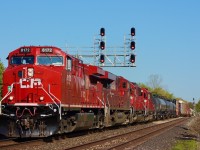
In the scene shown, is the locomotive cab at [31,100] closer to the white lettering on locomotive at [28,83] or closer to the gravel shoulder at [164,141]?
the white lettering on locomotive at [28,83]

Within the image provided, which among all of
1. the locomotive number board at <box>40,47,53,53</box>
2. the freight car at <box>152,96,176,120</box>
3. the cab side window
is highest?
the locomotive number board at <box>40,47,53,53</box>

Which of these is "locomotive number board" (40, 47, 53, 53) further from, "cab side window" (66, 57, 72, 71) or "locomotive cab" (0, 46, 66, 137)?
"cab side window" (66, 57, 72, 71)

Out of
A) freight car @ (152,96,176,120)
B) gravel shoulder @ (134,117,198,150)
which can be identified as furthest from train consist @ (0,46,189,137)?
freight car @ (152,96,176,120)

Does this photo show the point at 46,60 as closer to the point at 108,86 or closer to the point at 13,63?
the point at 13,63

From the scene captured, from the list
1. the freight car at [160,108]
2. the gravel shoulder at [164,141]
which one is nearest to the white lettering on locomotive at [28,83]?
the gravel shoulder at [164,141]

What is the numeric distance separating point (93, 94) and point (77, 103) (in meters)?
3.45

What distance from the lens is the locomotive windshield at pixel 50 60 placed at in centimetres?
1772

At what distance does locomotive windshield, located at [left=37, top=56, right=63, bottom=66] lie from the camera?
17.7 m

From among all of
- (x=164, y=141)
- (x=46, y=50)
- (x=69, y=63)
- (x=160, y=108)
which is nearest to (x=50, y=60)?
(x=46, y=50)

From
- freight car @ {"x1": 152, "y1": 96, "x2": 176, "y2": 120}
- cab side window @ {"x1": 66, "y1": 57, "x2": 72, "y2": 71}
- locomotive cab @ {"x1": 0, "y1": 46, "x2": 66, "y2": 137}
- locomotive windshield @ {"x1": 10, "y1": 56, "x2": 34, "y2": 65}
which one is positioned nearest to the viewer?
Answer: locomotive cab @ {"x1": 0, "y1": 46, "x2": 66, "y2": 137}

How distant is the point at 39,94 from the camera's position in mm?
16828

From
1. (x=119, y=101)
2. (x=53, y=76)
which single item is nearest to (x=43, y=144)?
(x=53, y=76)

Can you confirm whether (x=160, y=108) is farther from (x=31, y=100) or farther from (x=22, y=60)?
(x=31, y=100)

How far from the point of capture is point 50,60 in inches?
701
